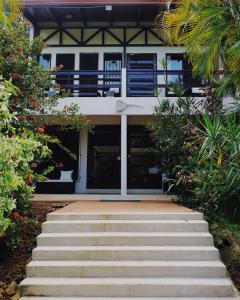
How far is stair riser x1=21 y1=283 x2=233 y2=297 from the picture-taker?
4.88 meters

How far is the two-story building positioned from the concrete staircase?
7.55 m

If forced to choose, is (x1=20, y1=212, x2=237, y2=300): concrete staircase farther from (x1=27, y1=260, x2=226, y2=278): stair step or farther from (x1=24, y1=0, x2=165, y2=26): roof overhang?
(x1=24, y1=0, x2=165, y2=26): roof overhang

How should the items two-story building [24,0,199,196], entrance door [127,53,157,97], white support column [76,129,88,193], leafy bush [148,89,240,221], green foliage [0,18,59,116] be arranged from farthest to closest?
white support column [76,129,88,193]
two-story building [24,0,199,196]
entrance door [127,53,157,97]
green foliage [0,18,59,116]
leafy bush [148,89,240,221]

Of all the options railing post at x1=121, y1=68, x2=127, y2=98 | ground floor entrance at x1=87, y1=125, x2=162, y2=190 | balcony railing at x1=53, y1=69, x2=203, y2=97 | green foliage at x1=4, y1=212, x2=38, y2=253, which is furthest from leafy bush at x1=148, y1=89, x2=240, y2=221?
ground floor entrance at x1=87, y1=125, x2=162, y2=190

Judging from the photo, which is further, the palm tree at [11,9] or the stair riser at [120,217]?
the palm tree at [11,9]

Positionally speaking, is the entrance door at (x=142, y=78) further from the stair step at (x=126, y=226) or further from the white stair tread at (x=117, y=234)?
the white stair tread at (x=117, y=234)

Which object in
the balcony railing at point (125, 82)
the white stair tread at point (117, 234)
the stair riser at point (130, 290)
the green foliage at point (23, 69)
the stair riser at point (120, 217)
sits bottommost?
the stair riser at point (130, 290)

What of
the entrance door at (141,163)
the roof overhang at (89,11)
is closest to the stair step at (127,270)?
the entrance door at (141,163)

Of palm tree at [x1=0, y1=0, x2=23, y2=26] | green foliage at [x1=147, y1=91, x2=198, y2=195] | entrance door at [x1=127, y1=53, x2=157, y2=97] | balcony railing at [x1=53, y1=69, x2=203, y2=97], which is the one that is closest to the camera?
palm tree at [x1=0, y1=0, x2=23, y2=26]

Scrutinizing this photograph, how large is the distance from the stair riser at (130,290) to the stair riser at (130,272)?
1.04 feet

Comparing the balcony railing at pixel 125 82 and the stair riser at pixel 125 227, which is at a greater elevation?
the balcony railing at pixel 125 82

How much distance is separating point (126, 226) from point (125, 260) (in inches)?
30.6

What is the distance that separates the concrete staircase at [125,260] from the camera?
4.89 m

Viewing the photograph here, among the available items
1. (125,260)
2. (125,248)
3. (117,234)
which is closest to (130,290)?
(125,260)
